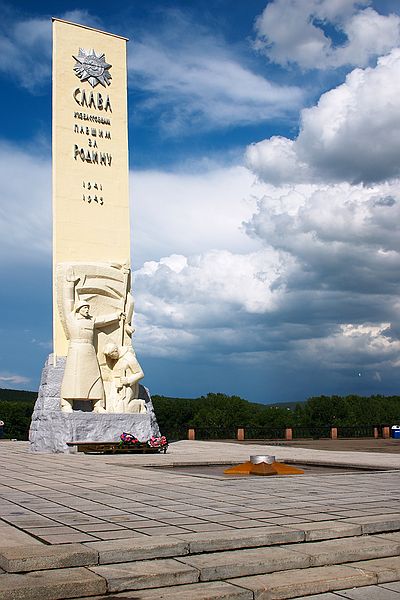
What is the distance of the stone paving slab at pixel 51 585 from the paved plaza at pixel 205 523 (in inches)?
0.6

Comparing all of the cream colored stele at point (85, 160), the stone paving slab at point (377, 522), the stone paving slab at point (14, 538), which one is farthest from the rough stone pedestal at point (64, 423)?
the stone paving slab at point (377, 522)

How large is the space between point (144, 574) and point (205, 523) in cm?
153

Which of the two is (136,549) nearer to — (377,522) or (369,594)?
(369,594)

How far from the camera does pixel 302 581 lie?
508 centimetres

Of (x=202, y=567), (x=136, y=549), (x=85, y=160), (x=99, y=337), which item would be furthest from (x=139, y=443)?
(x=202, y=567)

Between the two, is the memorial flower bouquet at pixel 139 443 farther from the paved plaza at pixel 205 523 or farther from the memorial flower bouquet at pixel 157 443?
the paved plaza at pixel 205 523

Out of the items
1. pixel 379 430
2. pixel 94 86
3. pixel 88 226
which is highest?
pixel 94 86

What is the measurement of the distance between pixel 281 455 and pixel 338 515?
1000 cm

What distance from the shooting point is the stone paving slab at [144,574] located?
15.9 ft

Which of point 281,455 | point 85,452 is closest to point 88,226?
point 85,452

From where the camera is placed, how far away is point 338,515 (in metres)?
6.91

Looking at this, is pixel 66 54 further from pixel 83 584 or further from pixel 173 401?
pixel 173 401

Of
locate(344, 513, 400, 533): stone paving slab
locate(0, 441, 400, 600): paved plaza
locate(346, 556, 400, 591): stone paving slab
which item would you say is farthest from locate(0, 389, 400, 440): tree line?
locate(346, 556, 400, 591): stone paving slab

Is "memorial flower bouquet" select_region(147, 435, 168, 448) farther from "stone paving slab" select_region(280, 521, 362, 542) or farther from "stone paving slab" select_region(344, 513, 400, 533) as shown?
"stone paving slab" select_region(280, 521, 362, 542)
